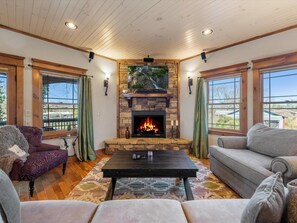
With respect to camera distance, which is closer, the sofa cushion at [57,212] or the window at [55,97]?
the sofa cushion at [57,212]

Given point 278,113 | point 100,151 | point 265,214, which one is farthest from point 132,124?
point 265,214

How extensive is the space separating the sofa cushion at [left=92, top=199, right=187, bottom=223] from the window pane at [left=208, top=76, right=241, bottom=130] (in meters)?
3.25

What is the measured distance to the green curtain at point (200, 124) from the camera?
4.26 metres

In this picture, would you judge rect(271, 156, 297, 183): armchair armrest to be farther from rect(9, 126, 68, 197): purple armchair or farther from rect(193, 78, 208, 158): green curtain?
rect(9, 126, 68, 197): purple armchair

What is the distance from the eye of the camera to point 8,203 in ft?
2.99

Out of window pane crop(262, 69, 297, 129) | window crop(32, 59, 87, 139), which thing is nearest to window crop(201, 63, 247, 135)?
window pane crop(262, 69, 297, 129)

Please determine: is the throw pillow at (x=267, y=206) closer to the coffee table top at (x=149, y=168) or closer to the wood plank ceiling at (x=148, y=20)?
the coffee table top at (x=149, y=168)

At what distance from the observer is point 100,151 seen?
4.60 meters

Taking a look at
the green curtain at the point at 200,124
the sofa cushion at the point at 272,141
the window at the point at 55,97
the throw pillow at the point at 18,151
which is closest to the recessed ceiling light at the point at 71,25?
the window at the point at 55,97

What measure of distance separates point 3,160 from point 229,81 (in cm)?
446

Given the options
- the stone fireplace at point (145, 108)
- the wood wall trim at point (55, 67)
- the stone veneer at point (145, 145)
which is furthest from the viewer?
the stone fireplace at point (145, 108)

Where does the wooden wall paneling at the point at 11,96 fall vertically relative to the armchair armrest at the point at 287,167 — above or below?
above

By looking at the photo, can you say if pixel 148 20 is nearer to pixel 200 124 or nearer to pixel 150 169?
pixel 150 169

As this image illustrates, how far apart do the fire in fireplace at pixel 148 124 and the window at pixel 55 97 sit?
5.22 ft
